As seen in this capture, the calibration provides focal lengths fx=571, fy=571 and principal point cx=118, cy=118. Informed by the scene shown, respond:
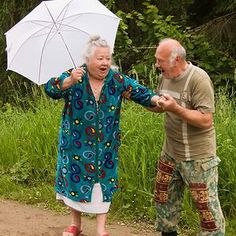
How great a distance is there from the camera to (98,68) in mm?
3963

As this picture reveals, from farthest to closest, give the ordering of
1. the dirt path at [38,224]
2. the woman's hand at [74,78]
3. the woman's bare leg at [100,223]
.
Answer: the dirt path at [38,224], the woman's bare leg at [100,223], the woman's hand at [74,78]

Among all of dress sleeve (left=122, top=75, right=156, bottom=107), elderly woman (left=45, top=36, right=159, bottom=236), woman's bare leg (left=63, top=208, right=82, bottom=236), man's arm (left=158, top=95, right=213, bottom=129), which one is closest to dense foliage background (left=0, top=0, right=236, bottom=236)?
woman's bare leg (left=63, top=208, right=82, bottom=236)

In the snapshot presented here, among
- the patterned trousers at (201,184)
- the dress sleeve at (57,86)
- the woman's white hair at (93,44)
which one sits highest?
the woman's white hair at (93,44)

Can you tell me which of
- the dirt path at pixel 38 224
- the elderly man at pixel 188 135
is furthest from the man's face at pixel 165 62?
the dirt path at pixel 38 224

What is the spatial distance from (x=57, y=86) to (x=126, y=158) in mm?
1649

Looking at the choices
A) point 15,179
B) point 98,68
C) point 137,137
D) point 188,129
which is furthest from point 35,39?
point 15,179

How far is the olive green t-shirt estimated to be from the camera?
3.75 m

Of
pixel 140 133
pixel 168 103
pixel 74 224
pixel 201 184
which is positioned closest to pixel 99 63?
pixel 168 103

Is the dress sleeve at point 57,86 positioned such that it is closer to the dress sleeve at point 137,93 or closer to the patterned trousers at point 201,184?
the dress sleeve at point 137,93

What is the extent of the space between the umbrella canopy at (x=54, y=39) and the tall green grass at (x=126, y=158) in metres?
1.44

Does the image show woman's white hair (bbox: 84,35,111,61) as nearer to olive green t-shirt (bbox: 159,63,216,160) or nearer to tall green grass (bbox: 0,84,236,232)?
olive green t-shirt (bbox: 159,63,216,160)

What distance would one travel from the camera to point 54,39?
4.27 meters

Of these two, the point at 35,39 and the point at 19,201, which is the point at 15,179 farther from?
the point at 35,39

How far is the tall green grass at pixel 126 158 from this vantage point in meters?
4.98
